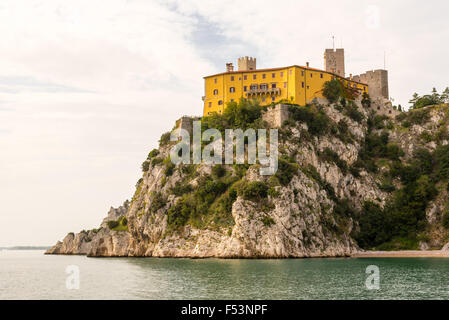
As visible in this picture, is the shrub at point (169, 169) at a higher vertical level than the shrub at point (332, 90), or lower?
lower

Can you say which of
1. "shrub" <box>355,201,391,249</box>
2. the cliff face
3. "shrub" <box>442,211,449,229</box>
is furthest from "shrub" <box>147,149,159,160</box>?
"shrub" <box>442,211,449,229</box>

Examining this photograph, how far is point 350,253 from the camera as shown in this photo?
7162 cm

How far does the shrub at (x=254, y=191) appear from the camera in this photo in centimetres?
6762

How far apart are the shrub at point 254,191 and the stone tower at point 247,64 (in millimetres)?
29436

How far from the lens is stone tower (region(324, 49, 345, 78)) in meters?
93.7

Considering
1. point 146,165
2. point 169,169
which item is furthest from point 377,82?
point 146,165

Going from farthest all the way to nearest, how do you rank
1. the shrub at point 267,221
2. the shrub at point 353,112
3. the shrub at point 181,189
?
the shrub at point 353,112
the shrub at point 181,189
the shrub at point 267,221

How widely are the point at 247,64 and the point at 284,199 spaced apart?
105 ft

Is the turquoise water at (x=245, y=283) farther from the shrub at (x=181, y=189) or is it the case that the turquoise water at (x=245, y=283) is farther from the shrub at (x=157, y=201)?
the shrub at (x=157, y=201)

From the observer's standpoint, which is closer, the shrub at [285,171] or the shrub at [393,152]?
the shrub at [285,171]

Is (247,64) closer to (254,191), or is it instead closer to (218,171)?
(218,171)

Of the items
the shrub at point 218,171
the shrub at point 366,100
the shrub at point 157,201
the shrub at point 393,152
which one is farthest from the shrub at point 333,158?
the shrub at point 157,201
